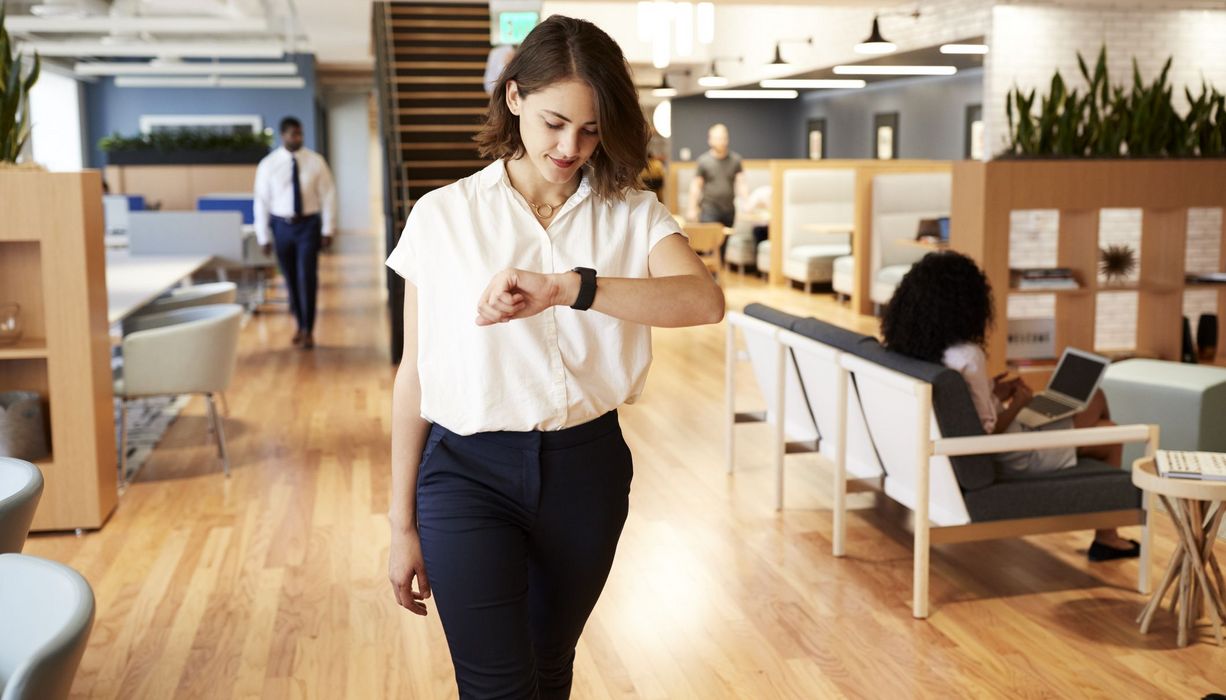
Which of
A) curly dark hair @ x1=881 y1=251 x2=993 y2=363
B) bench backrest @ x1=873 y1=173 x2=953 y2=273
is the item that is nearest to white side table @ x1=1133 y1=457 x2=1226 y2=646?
curly dark hair @ x1=881 y1=251 x2=993 y2=363

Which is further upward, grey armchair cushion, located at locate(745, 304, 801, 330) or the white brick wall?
the white brick wall

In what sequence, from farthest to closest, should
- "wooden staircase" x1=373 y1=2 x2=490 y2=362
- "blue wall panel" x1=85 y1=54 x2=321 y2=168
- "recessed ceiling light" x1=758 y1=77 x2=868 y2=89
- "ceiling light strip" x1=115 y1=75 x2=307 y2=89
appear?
"blue wall panel" x1=85 y1=54 x2=321 y2=168 < "ceiling light strip" x1=115 y1=75 x2=307 y2=89 < "recessed ceiling light" x1=758 y1=77 x2=868 y2=89 < "wooden staircase" x1=373 y1=2 x2=490 y2=362

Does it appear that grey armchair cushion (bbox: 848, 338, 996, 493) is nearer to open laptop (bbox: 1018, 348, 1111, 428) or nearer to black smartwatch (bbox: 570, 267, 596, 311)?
open laptop (bbox: 1018, 348, 1111, 428)

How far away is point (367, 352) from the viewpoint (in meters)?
9.16

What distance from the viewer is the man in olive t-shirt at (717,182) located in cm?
1291

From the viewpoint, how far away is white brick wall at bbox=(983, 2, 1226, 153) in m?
9.38

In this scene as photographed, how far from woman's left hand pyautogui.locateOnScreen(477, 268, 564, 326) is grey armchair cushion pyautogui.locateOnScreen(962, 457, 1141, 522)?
262cm

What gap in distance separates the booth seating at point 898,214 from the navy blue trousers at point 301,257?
4726 millimetres

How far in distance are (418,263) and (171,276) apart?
5624mm

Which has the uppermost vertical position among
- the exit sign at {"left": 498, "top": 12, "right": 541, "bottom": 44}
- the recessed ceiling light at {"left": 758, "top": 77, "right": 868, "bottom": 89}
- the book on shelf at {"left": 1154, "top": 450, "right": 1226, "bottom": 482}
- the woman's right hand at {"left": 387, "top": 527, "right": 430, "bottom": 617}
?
the exit sign at {"left": 498, "top": 12, "right": 541, "bottom": 44}

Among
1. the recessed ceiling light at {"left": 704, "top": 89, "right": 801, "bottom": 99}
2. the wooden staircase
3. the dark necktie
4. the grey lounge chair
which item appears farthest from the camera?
the recessed ceiling light at {"left": 704, "top": 89, "right": 801, "bottom": 99}

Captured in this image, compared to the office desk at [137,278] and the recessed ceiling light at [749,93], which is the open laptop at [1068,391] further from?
the recessed ceiling light at [749,93]

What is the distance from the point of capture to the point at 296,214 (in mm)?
9250

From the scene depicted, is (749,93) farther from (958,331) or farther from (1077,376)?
(958,331)
